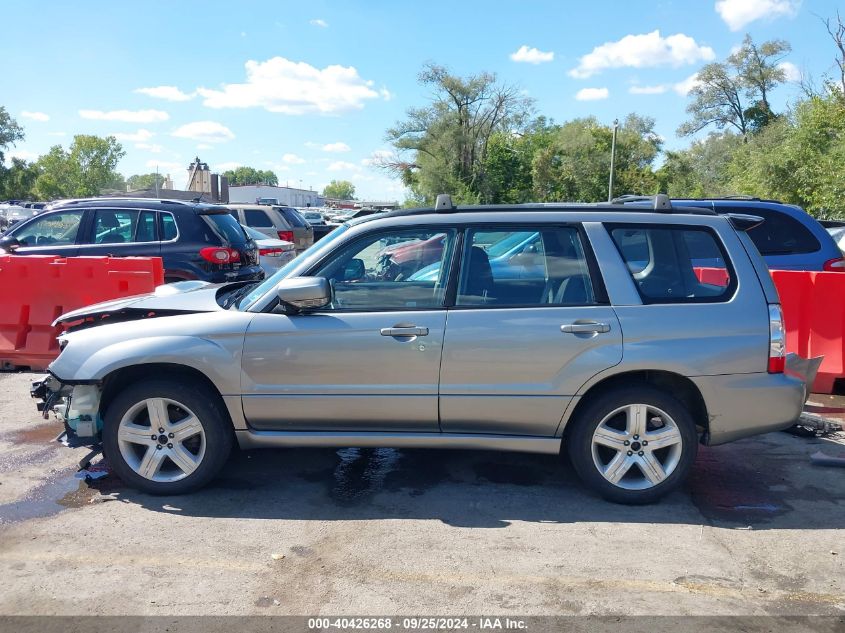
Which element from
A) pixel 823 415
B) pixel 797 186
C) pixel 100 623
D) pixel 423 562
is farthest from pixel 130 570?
pixel 797 186

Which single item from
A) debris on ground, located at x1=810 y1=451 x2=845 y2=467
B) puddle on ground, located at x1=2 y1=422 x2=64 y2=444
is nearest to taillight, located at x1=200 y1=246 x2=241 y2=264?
puddle on ground, located at x1=2 y1=422 x2=64 y2=444

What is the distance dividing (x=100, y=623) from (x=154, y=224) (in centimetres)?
700

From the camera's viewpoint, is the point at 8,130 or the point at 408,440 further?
the point at 8,130

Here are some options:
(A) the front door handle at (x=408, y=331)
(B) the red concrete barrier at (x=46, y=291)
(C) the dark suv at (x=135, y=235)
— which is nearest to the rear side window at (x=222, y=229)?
(C) the dark suv at (x=135, y=235)

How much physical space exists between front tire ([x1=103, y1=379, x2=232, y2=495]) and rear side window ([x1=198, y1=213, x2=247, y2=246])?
202 inches

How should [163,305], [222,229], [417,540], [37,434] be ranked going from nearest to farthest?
[417,540] → [163,305] → [37,434] → [222,229]

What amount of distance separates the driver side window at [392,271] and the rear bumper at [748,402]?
5.66 ft

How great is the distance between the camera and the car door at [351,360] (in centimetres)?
444

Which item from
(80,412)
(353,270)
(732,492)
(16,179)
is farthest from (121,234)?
(16,179)

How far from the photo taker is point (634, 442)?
14.7 feet

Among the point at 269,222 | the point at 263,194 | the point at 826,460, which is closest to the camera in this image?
the point at 826,460

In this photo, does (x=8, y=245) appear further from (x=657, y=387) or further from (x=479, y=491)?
(x=657, y=387)

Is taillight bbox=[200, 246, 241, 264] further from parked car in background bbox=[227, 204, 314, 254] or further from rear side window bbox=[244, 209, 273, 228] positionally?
rear side window bbox=[244, 209, 273, 228]

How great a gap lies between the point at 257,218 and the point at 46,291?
12.0 m
